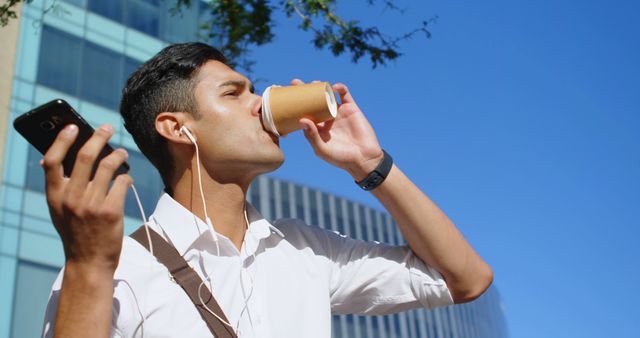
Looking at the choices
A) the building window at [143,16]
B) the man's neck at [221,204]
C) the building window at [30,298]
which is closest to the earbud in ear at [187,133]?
the man's neck at [221,204]

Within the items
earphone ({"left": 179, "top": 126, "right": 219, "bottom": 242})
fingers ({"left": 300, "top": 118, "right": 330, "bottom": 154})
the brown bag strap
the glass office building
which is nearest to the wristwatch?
fingers ({"left": 300, "top": 118, "right": 330, "bottom": 154})

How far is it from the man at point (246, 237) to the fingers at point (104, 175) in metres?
0.47

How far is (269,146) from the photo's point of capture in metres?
2.64

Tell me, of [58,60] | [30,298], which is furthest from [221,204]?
[58,60]

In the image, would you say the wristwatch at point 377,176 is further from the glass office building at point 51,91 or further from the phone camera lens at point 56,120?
the glass office building at point 51,91

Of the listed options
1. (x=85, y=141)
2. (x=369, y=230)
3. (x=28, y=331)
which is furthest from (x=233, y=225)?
(x=369, y=230)

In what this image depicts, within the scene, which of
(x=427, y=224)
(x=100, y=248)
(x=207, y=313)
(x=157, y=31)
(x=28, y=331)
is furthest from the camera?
(x=157, y=31)

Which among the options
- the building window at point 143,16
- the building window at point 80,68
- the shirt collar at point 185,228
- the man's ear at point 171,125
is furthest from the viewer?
the building window at point 143,16

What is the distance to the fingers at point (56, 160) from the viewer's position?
1707mm

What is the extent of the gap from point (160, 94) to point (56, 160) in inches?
47.2

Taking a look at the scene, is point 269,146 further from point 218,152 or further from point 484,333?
point 484,333

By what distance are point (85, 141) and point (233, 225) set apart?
857 millimetres

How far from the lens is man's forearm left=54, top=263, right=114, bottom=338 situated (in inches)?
68.9

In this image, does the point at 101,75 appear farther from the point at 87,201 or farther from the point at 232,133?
the point at 87,201
